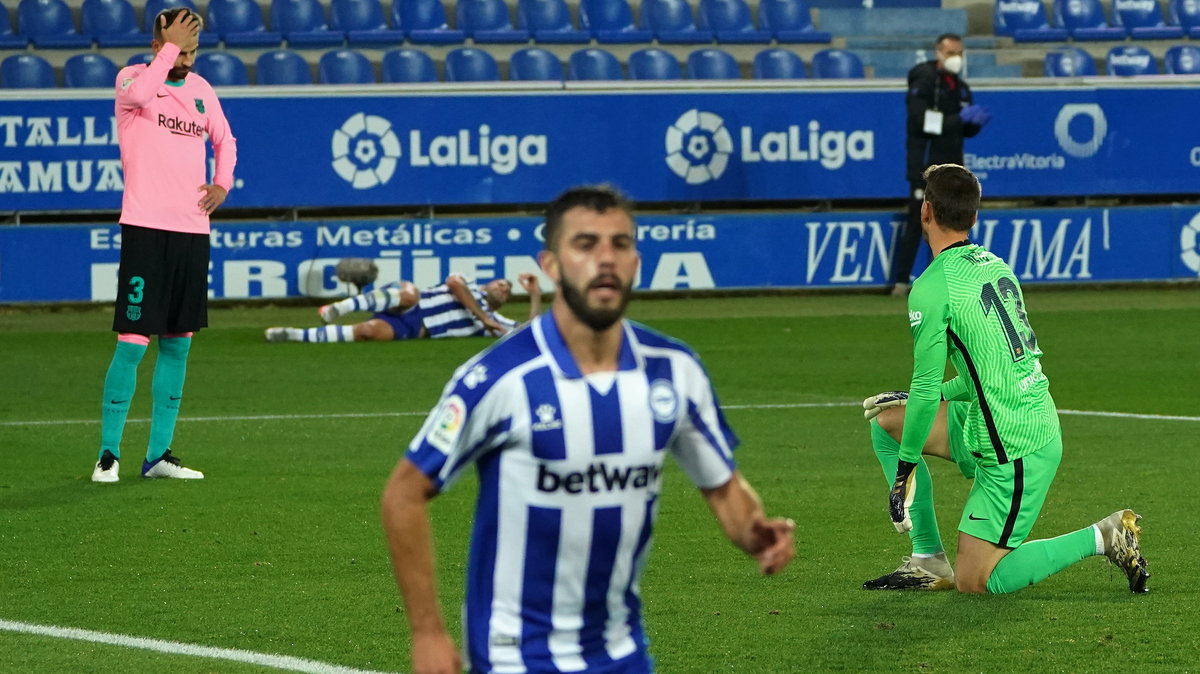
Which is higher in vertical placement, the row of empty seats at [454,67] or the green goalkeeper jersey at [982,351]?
the green goalkeeper jersey at [982,351]

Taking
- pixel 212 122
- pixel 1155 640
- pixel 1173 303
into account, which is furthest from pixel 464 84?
pixel 1155 640

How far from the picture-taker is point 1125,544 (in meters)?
5.89

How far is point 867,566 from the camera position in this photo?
6520 mm

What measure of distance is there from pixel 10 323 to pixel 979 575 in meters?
12.4

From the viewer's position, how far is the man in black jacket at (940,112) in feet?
56.5

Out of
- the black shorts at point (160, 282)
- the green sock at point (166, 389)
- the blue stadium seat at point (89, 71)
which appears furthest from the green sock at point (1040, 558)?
the blue stadium seat at point (89, 71)

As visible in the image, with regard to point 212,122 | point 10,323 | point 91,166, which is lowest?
point 10,323

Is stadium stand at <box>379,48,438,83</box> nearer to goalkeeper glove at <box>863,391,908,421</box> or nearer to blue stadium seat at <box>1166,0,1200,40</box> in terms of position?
blue stadium seat at <box>1166,0,1200,40</box>

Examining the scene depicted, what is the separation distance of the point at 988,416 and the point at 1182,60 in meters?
17.3

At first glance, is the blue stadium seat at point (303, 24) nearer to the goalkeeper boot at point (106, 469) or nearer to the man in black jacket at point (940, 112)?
the man in black jacket at point (940, 112)

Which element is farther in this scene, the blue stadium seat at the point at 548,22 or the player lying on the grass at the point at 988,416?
the blue stadium seat at the point at 548,22

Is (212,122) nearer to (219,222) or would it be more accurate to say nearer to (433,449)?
(433,449)

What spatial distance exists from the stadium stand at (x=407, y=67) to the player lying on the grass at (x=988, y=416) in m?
13.7

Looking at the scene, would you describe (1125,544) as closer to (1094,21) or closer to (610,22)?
(610,22)
